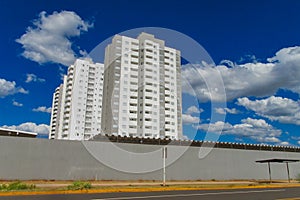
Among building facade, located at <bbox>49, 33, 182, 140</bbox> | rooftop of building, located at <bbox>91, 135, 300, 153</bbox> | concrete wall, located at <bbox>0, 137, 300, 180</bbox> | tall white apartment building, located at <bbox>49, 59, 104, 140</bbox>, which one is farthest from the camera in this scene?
tall white apartment building, located at <bbox>49, 59, 104, 140</bbox>

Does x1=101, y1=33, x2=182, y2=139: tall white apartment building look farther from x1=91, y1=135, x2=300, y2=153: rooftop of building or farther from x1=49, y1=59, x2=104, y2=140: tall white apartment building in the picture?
x1=91, y1=135, x2=300, y2=153: rooftop of building

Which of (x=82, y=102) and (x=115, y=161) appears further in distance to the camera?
(x=82, y=102)

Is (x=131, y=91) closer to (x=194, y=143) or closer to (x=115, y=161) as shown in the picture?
(x=194, y=143)

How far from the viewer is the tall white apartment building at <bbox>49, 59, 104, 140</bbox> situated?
81250mm

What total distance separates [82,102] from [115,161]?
70.6 meters

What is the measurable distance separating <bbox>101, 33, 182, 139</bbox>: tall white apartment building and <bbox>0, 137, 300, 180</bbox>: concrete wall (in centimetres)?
3899

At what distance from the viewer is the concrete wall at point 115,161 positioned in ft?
49.1

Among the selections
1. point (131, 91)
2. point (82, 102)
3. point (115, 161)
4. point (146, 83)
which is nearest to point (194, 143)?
point (115, 161)

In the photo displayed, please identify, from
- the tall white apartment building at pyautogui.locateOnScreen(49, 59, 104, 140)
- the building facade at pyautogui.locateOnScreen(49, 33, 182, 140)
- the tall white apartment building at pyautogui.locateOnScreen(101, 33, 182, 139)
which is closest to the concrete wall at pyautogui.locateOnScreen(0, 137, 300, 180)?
the building facade at pyautogui.locateOnScreen(49, 33, 182, 140)

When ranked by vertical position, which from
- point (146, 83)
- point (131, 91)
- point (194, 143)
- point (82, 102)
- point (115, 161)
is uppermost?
point (146, 83)

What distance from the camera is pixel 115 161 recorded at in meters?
17.3

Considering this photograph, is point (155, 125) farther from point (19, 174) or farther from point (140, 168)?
point (19, 174)

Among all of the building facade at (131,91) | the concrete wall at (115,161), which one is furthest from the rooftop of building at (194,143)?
the building facade at (131,91)

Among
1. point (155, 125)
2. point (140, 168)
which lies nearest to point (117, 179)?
point (140, 168)
